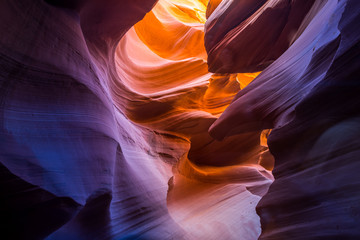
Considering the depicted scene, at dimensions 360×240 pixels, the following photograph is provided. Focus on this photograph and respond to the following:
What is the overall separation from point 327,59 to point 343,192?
0.75 metres

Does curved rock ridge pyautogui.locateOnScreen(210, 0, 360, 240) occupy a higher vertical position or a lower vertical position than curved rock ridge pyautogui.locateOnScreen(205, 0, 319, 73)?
lower

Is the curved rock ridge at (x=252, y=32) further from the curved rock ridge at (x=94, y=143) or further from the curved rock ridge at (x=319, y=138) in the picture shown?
the curved rock ridge at (x=319, y=138)

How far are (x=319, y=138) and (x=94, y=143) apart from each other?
56.4 inches

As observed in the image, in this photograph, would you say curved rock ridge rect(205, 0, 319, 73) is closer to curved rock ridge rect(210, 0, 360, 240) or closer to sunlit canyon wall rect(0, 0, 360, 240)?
sunlit canyon wall rect(0, 0, 360, 240)

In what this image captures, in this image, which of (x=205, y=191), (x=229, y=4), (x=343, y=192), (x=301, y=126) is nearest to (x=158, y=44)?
(x=229, y=4)

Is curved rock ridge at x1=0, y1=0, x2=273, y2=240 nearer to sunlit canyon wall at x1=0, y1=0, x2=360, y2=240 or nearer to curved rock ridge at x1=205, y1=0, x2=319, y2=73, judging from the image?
sunlit canyon wall at x1=0, y1=0, x2=360, y2=240

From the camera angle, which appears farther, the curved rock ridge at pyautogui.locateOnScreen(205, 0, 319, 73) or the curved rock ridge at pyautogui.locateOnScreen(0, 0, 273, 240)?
the curved rock ridge at pyautogui.locateOnScreen(205, 0, 319, 73)

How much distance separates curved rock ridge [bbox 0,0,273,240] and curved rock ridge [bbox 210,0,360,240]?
3.65ft

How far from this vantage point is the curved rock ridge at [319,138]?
111 cm

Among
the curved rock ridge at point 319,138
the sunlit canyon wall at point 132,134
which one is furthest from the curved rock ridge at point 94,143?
the curved rock ridge at point 319,138

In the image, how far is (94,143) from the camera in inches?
60.0

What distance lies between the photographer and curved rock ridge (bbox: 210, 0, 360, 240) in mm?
1108

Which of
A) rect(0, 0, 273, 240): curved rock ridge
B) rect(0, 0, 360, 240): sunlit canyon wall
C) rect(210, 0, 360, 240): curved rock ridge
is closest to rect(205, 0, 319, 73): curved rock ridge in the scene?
rect(0, 0, 360, 240): sunlit canyon wall

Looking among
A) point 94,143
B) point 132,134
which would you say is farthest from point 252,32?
point 94,143
